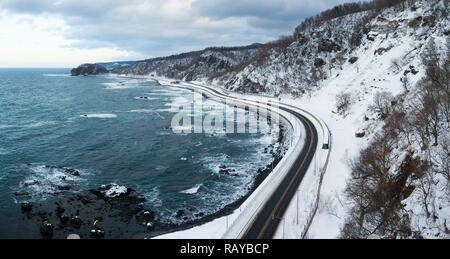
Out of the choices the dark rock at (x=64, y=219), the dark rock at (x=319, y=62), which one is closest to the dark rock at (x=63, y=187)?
the dark rock at (x=64, y=219)

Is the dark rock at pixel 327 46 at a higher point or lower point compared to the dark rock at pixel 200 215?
higher

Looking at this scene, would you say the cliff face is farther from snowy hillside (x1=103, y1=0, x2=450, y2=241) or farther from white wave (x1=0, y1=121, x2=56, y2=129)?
white wave (x1=0, y1=121, x2=56, y2=129)

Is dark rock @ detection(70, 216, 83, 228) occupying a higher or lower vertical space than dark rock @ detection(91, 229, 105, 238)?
higher

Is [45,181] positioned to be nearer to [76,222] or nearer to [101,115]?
[76,222]

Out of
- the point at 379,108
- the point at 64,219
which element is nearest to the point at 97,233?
the point at 64,219

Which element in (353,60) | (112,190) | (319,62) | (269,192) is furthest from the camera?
(319,62)

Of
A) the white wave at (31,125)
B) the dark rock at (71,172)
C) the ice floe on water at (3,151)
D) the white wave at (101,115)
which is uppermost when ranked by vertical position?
the white wave at (101,115)

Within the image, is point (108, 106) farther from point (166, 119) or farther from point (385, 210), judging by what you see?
point (385, 210)

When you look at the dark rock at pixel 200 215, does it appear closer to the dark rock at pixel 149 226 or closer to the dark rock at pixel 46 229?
the dark rock at pixel 149 226

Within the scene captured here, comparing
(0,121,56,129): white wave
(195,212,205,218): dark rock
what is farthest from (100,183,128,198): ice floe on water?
(0,121,56,129): white wave
